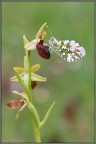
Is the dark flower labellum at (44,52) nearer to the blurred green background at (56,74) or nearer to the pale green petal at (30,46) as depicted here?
the pale green petal at (30,46)

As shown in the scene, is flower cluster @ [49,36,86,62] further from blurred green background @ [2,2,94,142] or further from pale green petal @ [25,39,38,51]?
blurred green background @ [2,2,94,142]

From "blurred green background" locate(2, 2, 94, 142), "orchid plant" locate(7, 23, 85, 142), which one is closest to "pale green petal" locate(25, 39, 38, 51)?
"orchid plant" locate(7, 23, 85, 142)

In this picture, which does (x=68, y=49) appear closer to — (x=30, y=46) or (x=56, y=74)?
(x=30, y=46)

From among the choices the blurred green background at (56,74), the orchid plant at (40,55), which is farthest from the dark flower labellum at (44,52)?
the blurred green background at (56,74)

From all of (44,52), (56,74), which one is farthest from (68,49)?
(56,74)

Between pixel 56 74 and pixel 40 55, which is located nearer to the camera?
pixel 40 55
